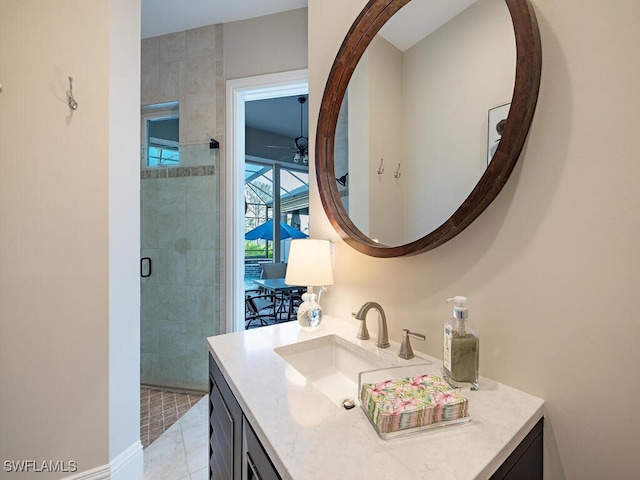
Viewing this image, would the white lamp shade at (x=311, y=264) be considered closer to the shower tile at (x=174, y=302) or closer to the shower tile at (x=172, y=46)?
the shower tile at (x=174, y=302)

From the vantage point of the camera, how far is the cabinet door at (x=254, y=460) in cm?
62

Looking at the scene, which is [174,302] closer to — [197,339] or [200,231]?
[197,339]

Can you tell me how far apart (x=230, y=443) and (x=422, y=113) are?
122 centimetres

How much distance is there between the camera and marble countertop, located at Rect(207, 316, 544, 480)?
0.51m

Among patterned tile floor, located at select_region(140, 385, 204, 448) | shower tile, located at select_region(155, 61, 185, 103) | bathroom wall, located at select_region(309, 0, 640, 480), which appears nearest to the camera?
bathroom wall, located at select_region(309, 0, 640, 480)

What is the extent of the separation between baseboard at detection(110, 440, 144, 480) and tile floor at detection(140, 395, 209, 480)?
0.07 meters

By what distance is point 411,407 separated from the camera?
1.99ft

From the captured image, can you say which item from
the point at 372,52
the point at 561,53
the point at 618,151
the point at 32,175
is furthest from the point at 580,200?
the point at 32,175

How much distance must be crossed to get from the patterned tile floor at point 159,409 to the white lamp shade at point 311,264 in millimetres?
1609

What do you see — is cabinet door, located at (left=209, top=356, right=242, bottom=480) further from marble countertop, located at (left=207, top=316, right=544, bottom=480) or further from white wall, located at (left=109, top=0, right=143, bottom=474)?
white wall, located at (left=109, top=0, right=143, bottom=474)

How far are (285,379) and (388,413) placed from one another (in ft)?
1.10

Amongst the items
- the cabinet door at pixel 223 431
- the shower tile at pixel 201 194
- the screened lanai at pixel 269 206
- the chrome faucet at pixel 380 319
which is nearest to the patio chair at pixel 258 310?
the screened lanai at pixel 269 206

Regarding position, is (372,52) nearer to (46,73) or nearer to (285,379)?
(285,379)

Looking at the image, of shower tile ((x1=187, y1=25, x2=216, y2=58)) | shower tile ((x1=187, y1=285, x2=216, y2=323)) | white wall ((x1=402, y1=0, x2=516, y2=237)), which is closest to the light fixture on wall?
white wall ((x1=402, y1=0, x2=516, y2=237))
